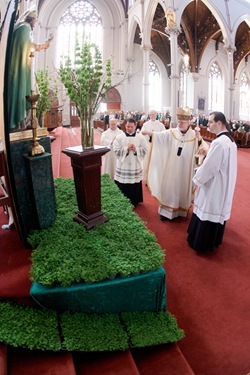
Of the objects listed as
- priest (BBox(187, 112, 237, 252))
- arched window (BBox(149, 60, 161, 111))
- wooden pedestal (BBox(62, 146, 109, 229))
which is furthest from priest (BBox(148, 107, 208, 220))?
arched window (BBox(149, 60, 161, 111))

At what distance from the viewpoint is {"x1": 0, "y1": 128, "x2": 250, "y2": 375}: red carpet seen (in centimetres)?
160

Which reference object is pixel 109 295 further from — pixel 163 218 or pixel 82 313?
pixel 163 218

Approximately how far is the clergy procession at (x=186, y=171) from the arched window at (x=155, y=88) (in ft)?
65.9

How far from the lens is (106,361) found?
5.48 ft

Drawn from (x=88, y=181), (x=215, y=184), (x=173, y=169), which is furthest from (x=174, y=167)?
(x=88, y=181)

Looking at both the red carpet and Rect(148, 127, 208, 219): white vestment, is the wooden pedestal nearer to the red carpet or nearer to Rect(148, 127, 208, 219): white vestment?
the red carpet

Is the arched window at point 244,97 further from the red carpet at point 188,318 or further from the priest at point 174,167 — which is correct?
the red carpet at point 188,318

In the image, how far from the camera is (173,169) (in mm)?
4125

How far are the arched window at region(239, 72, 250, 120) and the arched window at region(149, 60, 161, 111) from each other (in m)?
8.27

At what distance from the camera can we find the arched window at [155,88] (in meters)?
24.0

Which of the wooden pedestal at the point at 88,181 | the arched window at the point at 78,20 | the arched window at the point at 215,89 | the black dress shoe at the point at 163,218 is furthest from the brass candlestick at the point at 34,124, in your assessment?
the arched window at the point at 215,89

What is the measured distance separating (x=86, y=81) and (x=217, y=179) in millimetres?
1849

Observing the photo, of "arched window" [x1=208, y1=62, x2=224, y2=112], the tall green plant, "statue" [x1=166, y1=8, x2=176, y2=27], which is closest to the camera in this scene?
the tall green plant

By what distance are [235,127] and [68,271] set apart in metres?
15.2
